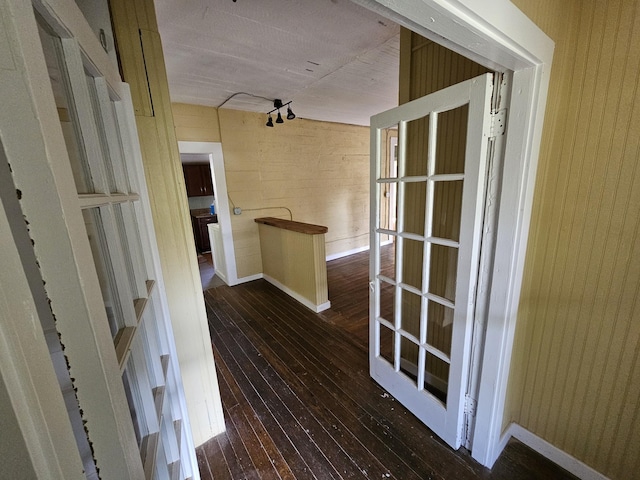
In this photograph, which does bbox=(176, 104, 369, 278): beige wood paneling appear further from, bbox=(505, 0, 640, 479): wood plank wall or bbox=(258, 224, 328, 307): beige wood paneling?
bbox=(505, 0, 640, 479): wood plank wall

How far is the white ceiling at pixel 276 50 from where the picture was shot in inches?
59.1

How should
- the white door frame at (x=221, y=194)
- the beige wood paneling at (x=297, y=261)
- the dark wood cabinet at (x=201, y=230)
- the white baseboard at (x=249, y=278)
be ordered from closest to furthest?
the beige wood paneling at (x=297, y=261) < the white door frame at (x=221, y=194) < the white baseboard at (x=249, y=278) < the dark wood cabinet at (x=201, y=230)

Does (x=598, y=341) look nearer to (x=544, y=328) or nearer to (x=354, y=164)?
(x=544, y=328)

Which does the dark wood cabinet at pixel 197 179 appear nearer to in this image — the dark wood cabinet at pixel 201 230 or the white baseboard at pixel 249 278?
the dark wood cabinet at pixel 201 230

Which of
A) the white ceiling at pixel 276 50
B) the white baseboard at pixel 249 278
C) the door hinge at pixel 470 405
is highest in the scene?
the white ceiling at pixel 276 50

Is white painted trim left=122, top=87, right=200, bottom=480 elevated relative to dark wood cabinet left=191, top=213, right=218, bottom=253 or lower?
elevated

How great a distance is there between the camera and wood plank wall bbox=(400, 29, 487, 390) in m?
1.44

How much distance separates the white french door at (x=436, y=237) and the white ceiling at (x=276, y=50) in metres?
0.76

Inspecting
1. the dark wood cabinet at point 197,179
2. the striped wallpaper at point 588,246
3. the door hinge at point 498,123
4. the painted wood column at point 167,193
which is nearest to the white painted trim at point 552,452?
the striped wallpaper at point 588,246

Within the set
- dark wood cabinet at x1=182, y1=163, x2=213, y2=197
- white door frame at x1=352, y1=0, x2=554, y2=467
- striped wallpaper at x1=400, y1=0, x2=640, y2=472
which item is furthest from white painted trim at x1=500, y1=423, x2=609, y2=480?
dark wood cabinet at x1=182, y1=163, x2=213, y2=197

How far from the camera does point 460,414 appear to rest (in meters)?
1.39

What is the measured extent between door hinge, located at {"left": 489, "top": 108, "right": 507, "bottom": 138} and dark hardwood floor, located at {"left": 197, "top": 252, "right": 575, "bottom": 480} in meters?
1.69

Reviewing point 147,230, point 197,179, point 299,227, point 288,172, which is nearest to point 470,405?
point 147,230

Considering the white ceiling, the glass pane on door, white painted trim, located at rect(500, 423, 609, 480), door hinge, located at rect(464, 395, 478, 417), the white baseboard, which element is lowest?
white painted trim, located at rect(500, 423, 609, 480)
